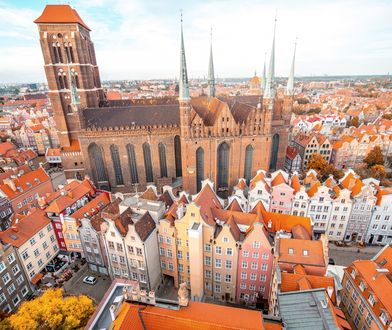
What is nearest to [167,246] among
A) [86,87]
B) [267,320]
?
[267,320]

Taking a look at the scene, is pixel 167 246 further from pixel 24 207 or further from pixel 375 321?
pixel 24 207

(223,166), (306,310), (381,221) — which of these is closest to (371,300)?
(306,310)

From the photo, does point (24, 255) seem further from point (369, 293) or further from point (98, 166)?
point (369, 293)

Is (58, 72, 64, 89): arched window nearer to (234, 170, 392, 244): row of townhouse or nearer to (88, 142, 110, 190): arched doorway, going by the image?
(88, 142, 110, 190): arched doorway

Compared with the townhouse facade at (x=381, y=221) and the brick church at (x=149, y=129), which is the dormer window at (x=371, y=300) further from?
the brick church at (x=149, y=129)

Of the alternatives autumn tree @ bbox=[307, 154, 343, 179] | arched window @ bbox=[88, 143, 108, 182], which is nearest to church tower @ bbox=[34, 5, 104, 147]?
arched window @ bbox=[88, 143, 108, 182]

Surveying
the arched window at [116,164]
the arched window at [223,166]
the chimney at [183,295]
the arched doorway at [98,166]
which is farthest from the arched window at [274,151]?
the chimney at [183,295]

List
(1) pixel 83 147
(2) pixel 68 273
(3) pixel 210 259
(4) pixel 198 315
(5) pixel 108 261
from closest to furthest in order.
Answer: (4) pixel 198 315 < (3) pixel 210 259 < (5) pixel 108 261 < (2) pixel 68 273 < (1) pixel 83 147
